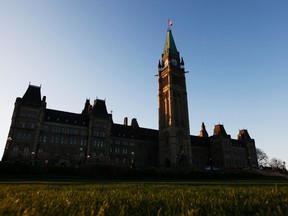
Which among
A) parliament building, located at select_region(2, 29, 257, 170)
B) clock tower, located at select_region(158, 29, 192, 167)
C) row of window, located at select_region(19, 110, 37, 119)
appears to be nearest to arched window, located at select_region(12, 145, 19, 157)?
parliament building, located at select_region(2, 29, 257, 170)

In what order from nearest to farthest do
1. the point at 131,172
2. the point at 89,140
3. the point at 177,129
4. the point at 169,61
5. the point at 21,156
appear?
the point at 131,172
the point at 21,156
the point at 89,140
the point at 177,129
the point at 169,61

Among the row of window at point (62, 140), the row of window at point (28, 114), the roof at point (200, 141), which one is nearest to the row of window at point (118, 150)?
the row of window at point (62, 140)

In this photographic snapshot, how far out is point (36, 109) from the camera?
62.1 m

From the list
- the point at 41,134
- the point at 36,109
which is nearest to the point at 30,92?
the point at 36,109

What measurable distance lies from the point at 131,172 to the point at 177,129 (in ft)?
135

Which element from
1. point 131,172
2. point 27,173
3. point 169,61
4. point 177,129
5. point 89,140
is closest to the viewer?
point 27,173

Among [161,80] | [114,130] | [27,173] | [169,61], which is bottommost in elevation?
[27,173]

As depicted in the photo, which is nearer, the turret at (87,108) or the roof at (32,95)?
the roof at (32,95)

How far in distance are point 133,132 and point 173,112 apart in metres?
18.5

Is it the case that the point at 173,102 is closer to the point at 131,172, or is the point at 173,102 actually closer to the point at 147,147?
the point at 147,147

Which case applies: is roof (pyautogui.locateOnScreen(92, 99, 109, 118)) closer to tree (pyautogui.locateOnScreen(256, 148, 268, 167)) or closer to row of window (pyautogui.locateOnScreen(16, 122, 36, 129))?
row of window (pyautogui.locateOnScreen(16, 122, 36, 129))

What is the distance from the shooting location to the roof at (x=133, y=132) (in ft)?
271

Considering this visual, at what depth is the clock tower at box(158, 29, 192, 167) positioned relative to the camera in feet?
260

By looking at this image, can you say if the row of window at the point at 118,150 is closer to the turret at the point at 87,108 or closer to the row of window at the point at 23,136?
the turret at the point at 87,108
